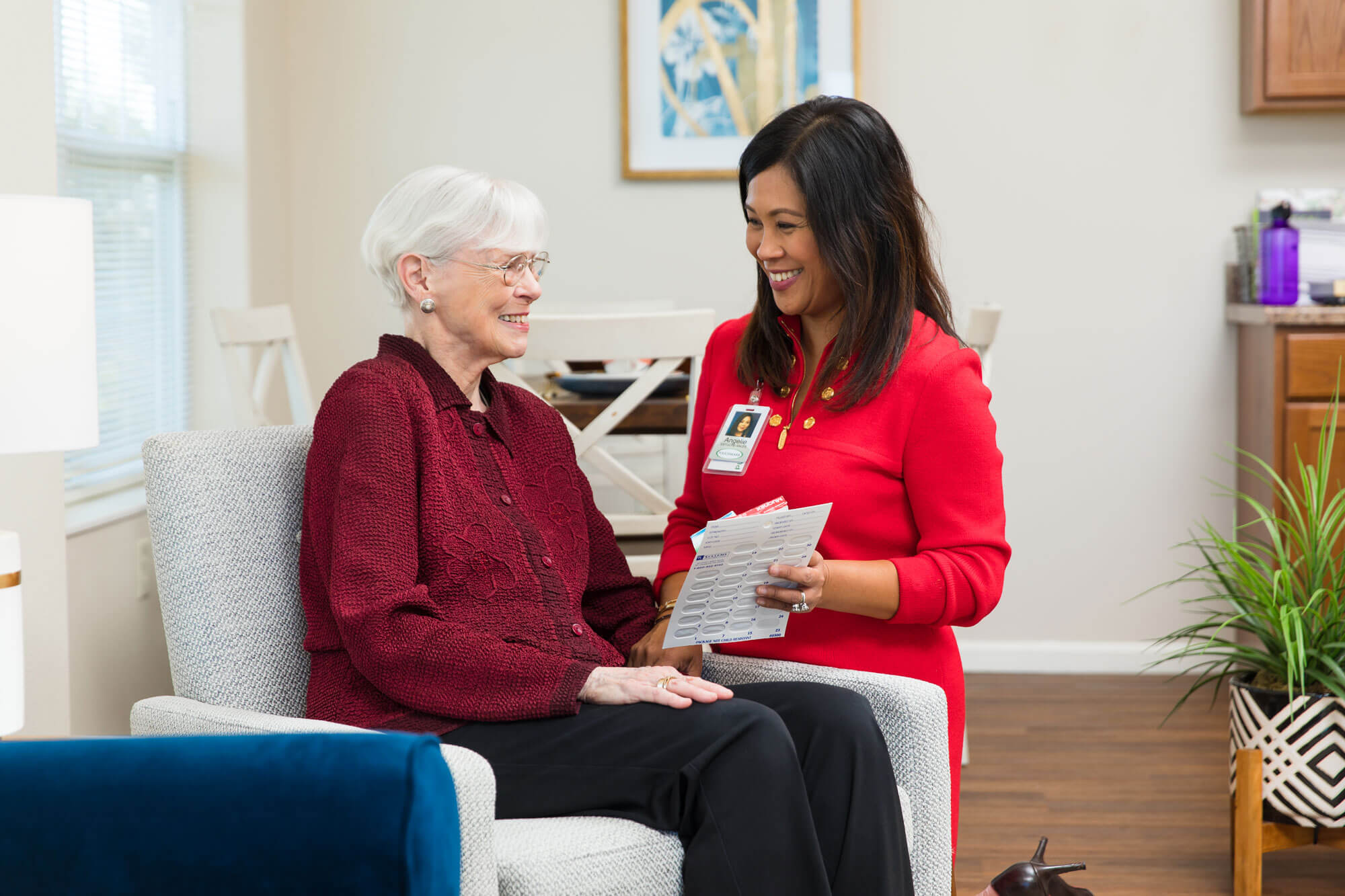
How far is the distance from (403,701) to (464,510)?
0.81 feet

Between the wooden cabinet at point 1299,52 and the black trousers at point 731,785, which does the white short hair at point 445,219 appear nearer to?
the black trousers at point 731,785

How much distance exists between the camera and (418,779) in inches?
42.6

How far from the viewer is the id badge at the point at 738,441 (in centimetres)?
177

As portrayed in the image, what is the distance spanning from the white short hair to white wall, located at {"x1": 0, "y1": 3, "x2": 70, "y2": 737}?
30.0 inches

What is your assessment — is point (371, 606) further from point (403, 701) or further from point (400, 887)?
point (400, 887)

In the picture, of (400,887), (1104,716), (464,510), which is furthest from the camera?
(1104,716)

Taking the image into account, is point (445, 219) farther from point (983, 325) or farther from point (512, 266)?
point (983, 325)

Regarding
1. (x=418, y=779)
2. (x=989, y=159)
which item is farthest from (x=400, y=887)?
(x=989, y=159)

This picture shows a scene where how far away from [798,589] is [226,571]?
708mm

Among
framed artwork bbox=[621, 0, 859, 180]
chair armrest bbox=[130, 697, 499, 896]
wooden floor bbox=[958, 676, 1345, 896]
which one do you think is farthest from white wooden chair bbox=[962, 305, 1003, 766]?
chair armrest bbox=[130, 697, 499, 896]

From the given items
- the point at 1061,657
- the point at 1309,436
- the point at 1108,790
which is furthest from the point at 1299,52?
the point at 1108,790

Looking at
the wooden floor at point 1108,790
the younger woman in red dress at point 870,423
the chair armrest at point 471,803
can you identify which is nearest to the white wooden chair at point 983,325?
the wooden floor at point 1108,790

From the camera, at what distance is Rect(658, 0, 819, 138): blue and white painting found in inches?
149

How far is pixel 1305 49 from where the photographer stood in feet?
11.5
